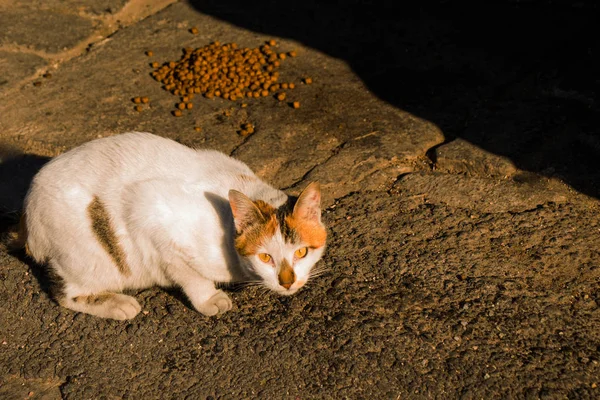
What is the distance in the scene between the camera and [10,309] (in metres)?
3.88

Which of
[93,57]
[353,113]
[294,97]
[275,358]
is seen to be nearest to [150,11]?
[93,57]


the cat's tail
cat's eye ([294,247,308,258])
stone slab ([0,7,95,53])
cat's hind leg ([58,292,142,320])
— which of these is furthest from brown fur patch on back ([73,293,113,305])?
stone slab ([0,7,95,53])

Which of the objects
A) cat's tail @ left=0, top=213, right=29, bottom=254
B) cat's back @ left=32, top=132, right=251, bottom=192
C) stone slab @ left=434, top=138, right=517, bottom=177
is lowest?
cat's tail @ left=0, top=213, right=29, bottom=254

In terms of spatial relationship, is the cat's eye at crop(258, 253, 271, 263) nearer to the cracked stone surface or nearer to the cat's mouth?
the cat's mouth

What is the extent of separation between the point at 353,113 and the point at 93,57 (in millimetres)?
2697

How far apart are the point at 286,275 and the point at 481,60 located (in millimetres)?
3460

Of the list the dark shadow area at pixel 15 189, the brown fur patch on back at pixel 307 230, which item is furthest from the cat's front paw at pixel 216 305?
the dark shadow area at pixel 15 189

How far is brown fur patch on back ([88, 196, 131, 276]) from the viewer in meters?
3.52

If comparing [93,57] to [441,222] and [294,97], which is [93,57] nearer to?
[294,97]

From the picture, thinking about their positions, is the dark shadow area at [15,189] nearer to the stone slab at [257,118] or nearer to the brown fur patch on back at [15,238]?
the brown fur patch on back at [15,238]

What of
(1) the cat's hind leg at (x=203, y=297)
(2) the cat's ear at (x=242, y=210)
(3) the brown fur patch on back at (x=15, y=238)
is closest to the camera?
(2) the cat's ear at (x=242, y=210)

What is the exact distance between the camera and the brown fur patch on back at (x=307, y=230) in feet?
11.0

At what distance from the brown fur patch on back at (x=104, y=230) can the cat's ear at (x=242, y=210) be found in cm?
73

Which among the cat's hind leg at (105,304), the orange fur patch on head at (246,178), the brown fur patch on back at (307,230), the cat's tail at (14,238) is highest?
the orange fur patch on head at (246,178)
